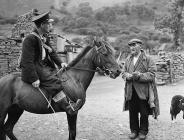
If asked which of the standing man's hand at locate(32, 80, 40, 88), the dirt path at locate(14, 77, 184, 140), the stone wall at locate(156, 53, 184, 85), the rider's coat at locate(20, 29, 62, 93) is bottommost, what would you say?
the stone wall at locate(156, 53, 184, 85)

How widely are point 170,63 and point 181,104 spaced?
32.9ft

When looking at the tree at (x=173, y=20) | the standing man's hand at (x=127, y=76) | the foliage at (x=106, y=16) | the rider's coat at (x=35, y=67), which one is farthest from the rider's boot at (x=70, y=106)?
the foliage at (x=106, y=16)

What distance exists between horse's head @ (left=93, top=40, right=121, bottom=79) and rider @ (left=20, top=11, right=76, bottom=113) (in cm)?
90

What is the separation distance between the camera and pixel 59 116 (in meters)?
8.24

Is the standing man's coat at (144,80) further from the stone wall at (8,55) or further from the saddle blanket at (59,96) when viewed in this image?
the stone wall at (8,55)

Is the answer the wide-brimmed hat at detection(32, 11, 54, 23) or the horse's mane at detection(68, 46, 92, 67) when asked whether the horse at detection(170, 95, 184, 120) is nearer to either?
the horse's mane at detection(68, 46, 92, 67)

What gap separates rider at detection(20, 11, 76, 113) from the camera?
454 cm

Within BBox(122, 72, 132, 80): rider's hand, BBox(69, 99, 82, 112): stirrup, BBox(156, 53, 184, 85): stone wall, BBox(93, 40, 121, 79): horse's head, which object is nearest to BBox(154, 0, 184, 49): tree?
BBox(156, 53, 184, 85): stone wall

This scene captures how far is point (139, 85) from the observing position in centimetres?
584

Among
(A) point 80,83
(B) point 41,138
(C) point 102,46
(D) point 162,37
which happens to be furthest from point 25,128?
(D) point 162,37

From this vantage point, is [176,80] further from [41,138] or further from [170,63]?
[41,138]

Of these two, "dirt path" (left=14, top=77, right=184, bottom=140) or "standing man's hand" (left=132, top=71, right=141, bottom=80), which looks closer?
"standing man's hand" (left=132, top=71, right=141, bottom=80)

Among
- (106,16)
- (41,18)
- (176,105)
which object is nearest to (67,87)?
(41,18)

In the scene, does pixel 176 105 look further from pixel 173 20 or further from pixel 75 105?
pixel 173 20
